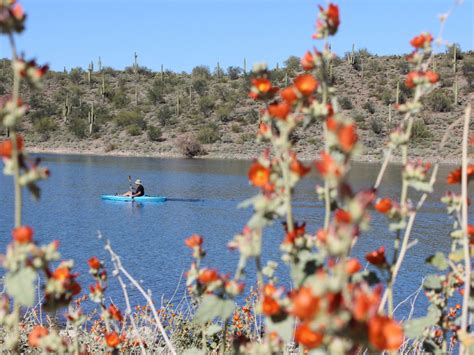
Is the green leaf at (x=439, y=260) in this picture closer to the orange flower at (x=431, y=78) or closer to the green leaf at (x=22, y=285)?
the orange flower at (x=431, y=78)

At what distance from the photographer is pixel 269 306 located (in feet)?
4.88

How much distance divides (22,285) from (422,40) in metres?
1.35

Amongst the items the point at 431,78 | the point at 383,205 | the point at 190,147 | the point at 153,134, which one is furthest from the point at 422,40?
the point at 153,134

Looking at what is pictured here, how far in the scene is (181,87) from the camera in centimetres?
6519

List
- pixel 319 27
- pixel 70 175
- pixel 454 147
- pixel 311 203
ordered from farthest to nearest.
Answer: pixel 454 147 < pixel 70 175 < pixel 311 203 < pixel 319 27

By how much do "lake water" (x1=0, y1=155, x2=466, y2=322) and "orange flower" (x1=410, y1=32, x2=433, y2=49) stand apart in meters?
8.88

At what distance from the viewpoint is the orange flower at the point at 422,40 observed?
212cm

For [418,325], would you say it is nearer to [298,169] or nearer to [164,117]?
[298,169]

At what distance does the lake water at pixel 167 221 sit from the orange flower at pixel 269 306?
30.5 feet

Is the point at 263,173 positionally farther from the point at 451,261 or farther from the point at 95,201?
the point at 95,201

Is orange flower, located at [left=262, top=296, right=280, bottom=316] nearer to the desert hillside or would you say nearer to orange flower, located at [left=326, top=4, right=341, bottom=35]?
orange flower, located at [left=326, top=4, right=341, bottom=35]

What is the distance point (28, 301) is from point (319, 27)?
958mm

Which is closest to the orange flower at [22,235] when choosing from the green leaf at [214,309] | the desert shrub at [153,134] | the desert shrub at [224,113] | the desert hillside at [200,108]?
the green leaf at [214,309]

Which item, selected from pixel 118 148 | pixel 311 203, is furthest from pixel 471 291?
pixel 118 148
